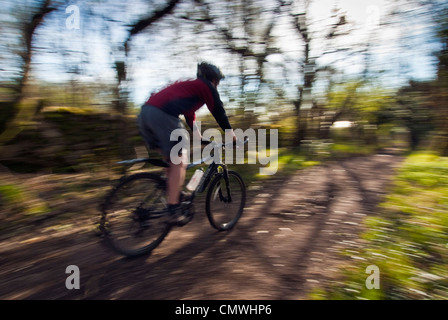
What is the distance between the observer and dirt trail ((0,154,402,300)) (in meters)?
2.58

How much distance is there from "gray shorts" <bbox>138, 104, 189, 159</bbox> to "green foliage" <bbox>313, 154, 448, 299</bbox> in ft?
6.37

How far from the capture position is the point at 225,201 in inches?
156

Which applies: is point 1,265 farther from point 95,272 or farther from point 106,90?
point 106,90

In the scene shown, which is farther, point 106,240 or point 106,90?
point 106,90

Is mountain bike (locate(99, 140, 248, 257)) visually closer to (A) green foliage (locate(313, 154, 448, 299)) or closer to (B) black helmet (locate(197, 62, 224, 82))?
(B) black helmet (locate(197, 62, 224, 82))

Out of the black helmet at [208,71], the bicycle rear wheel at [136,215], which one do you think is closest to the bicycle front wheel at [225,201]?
the bicycle rear wheel at [136,215]

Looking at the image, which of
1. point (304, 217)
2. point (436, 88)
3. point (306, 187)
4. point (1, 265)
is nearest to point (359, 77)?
point (436, 88)

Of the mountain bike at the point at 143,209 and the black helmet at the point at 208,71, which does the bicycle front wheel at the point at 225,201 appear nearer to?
the mountain bike at the point at 143,209

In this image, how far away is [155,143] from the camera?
10.6ft

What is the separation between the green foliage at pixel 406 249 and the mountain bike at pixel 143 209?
1710 millimetres

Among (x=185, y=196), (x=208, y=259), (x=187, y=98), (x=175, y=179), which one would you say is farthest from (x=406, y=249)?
(x=187, y=98)

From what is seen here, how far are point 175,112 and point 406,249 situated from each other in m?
2.78

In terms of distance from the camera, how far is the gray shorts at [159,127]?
309cm

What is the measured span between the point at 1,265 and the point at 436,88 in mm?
8252
